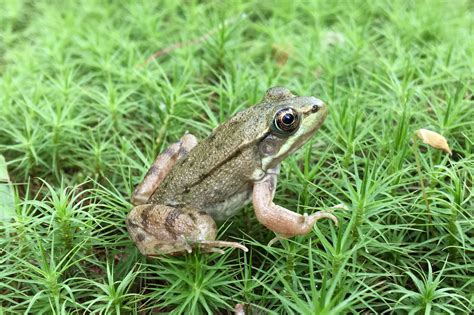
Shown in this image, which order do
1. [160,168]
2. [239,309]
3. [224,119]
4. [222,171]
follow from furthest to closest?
[224,119] < [160,168] < [222,171] < [239,309]

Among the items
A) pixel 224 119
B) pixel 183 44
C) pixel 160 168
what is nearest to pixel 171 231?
pixel 160 168

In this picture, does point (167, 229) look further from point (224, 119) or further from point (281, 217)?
point (224, 119)

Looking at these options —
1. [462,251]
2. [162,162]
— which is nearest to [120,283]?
[162,162]

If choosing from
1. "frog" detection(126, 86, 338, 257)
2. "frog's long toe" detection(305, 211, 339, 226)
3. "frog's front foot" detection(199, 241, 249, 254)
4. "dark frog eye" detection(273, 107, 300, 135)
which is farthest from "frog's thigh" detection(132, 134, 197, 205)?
"frog's long toe" detection(305, 211, 339, 226)

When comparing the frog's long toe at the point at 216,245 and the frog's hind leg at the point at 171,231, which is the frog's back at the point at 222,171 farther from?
the frog's long toe at the point at 216,245

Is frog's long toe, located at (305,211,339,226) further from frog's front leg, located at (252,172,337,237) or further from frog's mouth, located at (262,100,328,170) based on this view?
frog's mouth, located at (262,100,328,170)

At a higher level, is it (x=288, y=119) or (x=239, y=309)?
(x=288, y=119)

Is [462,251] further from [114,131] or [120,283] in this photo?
[114,131]
